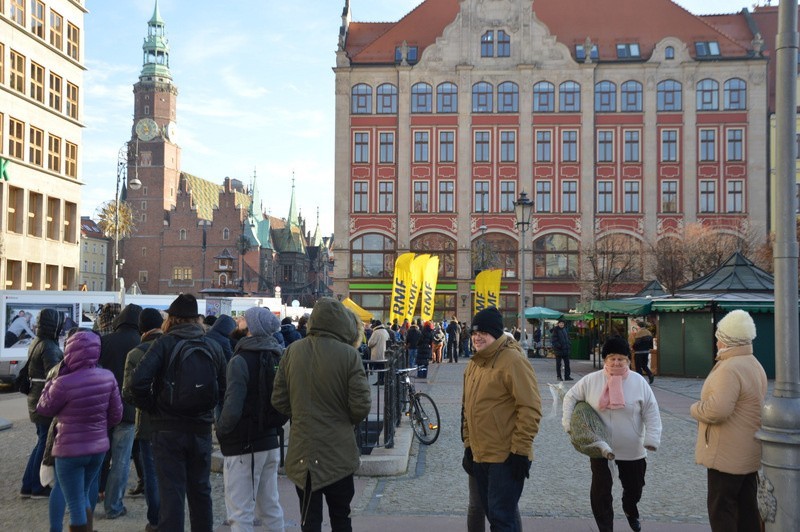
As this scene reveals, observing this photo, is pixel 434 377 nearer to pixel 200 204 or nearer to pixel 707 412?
pixel 707 412

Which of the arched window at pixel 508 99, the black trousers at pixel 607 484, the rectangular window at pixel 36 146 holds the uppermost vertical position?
the arched window at pixel 508 99

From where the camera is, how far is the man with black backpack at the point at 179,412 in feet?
20.6

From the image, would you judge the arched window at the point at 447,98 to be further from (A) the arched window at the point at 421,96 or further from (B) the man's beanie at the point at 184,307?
(B) the man's beanie at the point at 184,307

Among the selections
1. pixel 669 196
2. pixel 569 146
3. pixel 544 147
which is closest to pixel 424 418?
pixel 544 147

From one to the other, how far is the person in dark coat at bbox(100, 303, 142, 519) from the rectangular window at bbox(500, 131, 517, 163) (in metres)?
52.1

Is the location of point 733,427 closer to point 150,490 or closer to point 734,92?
point 150,490

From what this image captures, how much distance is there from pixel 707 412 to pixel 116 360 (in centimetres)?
547

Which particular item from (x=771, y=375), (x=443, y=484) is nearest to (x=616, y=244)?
(x=771, y=375)

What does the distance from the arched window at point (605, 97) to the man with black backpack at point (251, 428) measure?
5580 cm

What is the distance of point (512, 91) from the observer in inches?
2331

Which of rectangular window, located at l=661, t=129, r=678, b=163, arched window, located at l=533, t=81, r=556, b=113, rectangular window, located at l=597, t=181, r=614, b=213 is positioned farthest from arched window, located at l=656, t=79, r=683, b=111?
arched window, located at l=533, t=81, r=556, b=113

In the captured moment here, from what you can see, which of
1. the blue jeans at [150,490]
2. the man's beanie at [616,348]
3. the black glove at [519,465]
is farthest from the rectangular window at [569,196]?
the black glove at [519,465]

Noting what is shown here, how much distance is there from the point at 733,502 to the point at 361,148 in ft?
180

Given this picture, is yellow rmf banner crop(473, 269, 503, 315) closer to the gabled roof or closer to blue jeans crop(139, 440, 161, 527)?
the gabled roof
